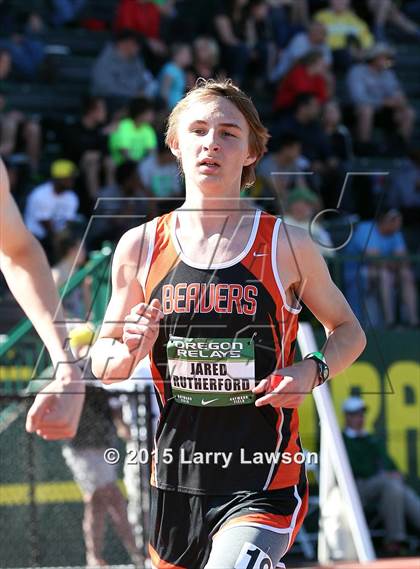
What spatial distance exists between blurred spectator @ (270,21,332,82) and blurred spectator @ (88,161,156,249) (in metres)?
3.86

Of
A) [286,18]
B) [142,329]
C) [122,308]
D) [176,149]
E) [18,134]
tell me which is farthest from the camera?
[286,18]

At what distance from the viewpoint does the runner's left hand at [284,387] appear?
3750 mm

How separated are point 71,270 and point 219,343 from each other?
5082 millimetres

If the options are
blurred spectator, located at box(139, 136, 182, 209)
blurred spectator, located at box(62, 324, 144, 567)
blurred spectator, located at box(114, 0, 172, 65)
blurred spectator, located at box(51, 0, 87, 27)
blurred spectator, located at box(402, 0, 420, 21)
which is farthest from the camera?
blurred spectator, located at box(402, 0, 420, 21)

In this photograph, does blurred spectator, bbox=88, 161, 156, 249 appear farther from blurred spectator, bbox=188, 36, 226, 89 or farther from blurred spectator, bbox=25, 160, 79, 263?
blurred spectator, bbox=188, 36, 226, 89

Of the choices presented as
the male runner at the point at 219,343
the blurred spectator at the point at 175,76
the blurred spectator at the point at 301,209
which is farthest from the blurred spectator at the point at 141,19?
the male runner at the point at 219,343

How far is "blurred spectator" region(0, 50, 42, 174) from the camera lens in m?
12.0

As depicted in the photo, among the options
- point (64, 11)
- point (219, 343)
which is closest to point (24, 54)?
point (64, 11)

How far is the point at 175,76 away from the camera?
44.1 ft

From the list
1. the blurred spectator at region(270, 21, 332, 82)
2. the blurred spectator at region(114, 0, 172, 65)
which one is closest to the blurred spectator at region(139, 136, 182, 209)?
the blurred spectator at region(114, 0, 172, 65)

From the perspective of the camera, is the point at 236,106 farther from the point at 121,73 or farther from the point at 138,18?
the point at 138,18

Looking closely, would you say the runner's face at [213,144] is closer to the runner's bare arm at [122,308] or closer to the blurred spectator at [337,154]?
the runner's bare arm at [122,308]

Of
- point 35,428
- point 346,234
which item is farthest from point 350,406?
point 35,428

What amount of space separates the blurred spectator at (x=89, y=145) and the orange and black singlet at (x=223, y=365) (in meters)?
7.58
